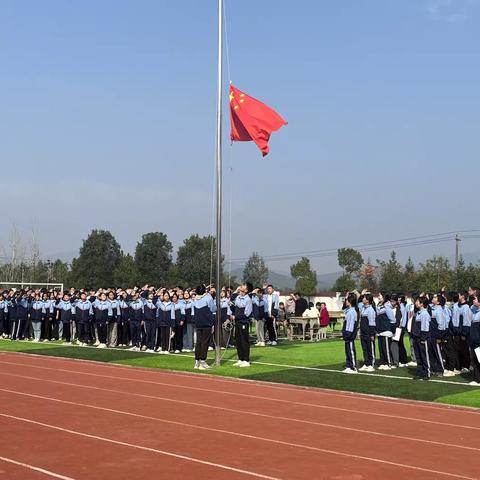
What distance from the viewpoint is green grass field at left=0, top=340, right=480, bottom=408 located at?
13102 millimetres

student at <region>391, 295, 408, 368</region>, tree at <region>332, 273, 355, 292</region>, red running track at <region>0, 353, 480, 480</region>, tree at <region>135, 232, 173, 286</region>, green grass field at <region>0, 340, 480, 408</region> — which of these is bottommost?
red running track at <region>0, 353, 480, 480</region>

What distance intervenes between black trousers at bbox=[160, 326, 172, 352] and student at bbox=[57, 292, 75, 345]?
5401 mm

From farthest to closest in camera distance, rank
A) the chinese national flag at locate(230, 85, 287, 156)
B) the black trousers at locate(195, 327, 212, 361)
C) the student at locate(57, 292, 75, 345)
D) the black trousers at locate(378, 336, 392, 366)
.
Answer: the student at locate(57, 292, 75, 345) → the chinese national flag at locate(230, 85, 287, 156) → the black trousers at locate(378, 336, 392, 366) → the black trousers at locate(195, 327, 212, 361)

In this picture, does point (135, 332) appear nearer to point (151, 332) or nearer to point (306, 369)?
point (151, 332)

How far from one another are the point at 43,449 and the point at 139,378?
24.0 feet

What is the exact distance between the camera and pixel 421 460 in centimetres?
772

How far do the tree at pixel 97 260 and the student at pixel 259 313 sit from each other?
7147 centimetres

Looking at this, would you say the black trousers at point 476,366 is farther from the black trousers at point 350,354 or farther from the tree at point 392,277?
the tree at point 392,277

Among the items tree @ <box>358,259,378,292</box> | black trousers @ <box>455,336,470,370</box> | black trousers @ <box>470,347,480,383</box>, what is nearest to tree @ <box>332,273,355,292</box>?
tree @ <box>358,259,378,292</box>

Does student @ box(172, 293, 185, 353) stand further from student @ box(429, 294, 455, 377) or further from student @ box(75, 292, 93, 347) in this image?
student @ box(429, 294, 455, 377)

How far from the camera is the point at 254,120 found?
17.6 meters

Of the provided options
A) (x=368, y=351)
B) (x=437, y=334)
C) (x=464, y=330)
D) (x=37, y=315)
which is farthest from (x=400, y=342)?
(x=37, y=315)

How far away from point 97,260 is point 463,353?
82450mm

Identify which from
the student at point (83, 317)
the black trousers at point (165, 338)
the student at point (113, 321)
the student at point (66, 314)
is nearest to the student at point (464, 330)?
the black trousers at point (165, 338)
